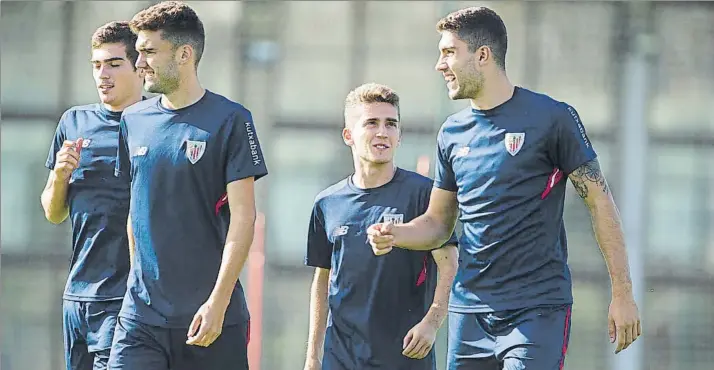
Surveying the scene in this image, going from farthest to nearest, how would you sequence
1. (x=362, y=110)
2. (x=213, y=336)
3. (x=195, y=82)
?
(x=362, y=110)
(x=195, y=82)
(x=213, y=336)

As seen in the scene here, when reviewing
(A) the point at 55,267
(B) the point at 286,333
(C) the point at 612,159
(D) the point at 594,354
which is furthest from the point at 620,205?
(A) the point at 55,267

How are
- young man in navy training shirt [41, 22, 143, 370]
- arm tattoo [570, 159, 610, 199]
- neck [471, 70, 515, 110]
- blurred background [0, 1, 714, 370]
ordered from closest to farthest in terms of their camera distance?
arm tattoo [570, 159, 610, 199] → neck [471, 70, 515, 110] → young man in navy training shirt [41, 22, 143, 370] → blurred background [0, 1, 714, 370]

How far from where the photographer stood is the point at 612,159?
439 inches

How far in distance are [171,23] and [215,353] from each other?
128 cm

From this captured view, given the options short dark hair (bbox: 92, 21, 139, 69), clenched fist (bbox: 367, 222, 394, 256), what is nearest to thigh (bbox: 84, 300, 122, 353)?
short dark hair (bbox: 92, 21, 139, 69)

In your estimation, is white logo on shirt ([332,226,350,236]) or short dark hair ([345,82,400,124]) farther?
short dark hair ([345,82,400,124])

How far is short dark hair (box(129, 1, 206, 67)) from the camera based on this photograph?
16.8 ft

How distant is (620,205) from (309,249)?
225 inches

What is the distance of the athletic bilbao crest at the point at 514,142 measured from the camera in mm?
4938

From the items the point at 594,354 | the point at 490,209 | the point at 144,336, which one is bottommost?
the point at 594,354

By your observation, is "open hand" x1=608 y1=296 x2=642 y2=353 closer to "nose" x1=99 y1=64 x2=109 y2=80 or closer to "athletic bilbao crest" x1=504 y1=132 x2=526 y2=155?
"athletic bilbao crest" x1=504 y1=132 x2=526 y2=155

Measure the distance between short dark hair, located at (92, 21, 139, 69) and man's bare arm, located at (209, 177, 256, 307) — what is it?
4.35 feet

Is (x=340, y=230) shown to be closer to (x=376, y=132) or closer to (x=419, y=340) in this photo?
(x=376, y=132)

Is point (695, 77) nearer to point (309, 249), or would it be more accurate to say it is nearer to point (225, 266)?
point (309, 249)
